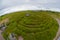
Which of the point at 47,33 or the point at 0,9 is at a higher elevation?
the point at 0,9

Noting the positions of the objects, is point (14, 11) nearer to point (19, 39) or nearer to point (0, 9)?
point (0, 9)

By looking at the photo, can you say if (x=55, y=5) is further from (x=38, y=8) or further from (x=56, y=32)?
(x=56, y=32)

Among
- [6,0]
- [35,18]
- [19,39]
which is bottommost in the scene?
[19,39]

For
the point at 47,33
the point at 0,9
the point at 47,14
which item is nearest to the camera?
the point at 47,33

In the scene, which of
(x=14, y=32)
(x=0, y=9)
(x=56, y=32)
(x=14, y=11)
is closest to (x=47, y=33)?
(x=56, y=32)

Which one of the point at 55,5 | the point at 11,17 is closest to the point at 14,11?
the point at 11,17

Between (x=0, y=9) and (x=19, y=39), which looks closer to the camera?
(x=19, y=39)

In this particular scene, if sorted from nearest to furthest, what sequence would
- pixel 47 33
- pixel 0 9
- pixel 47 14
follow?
1. pixel 47 33
2. pixel 47 14
3. pixel 0 9
